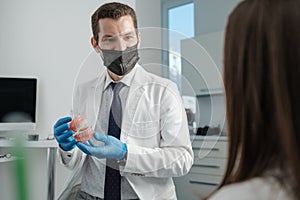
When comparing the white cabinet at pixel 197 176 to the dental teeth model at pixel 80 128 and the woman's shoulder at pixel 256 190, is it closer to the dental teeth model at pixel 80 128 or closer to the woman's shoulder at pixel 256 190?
the dental teeth model at pixel 80 128

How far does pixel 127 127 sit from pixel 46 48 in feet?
5.84

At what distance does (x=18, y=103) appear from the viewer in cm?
262

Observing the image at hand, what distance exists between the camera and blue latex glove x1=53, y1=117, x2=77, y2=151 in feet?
3.82

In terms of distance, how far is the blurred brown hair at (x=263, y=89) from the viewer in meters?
0.48

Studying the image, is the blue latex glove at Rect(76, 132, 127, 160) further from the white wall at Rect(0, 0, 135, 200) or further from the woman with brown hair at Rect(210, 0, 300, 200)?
the white wall at Rect(0, 0, 135, 200)

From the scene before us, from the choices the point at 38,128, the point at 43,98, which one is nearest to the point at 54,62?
the point at 43,98

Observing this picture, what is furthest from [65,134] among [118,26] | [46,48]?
[46,48]

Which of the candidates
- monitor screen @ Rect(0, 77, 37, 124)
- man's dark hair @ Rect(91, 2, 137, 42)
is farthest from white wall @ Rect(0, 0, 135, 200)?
man's dark hair @ Rect(91, 2, 137, 42)

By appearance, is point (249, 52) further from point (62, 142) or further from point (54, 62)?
point (54, 62)

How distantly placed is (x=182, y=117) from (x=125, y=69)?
238 millimetres

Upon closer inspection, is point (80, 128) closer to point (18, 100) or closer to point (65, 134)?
point (65, 134)

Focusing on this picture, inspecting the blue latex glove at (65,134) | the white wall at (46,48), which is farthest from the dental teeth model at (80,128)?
the white wall at (46,48)

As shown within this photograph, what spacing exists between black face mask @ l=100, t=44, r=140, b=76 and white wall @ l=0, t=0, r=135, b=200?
1.57 metres

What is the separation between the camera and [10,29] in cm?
272
